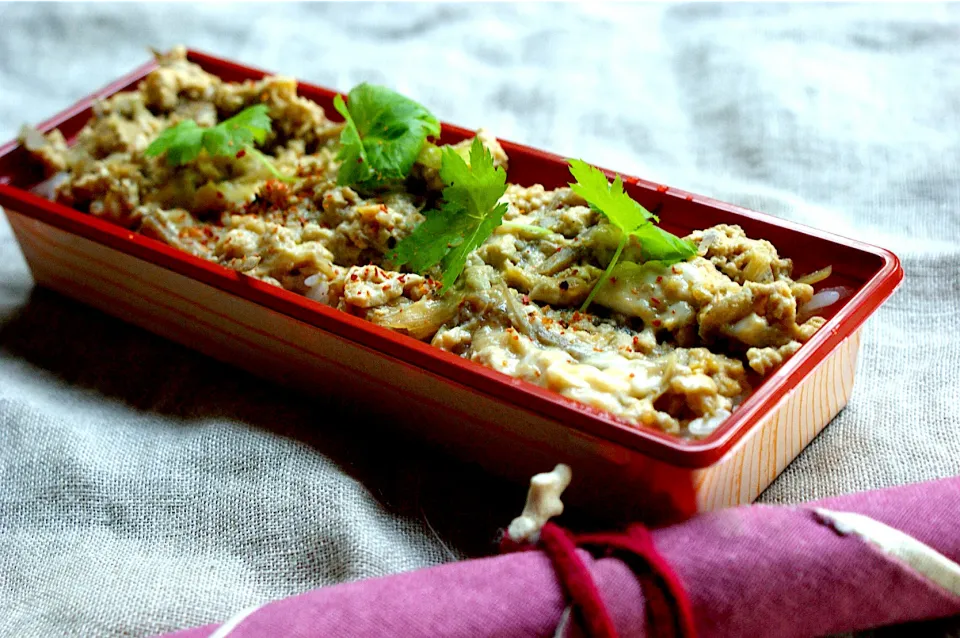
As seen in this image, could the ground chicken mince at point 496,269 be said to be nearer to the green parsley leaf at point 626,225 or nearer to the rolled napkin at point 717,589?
the green parsley leaf at point 626,225

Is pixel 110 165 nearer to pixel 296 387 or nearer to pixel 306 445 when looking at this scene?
pixel 296 387

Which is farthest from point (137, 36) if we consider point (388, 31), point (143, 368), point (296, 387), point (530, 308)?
point (530, 308)

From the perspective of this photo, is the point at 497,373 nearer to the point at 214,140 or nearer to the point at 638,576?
the point at 638,576

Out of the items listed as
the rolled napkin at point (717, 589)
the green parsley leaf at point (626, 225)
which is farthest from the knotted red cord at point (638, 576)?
the green parsley leaf at point (626, 225)

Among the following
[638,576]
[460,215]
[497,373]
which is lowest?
[638,576]

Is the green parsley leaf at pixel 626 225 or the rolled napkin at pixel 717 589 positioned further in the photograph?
the green parsley leaf at pixel 626 225

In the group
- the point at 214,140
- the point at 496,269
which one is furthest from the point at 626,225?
the point at 214,140
